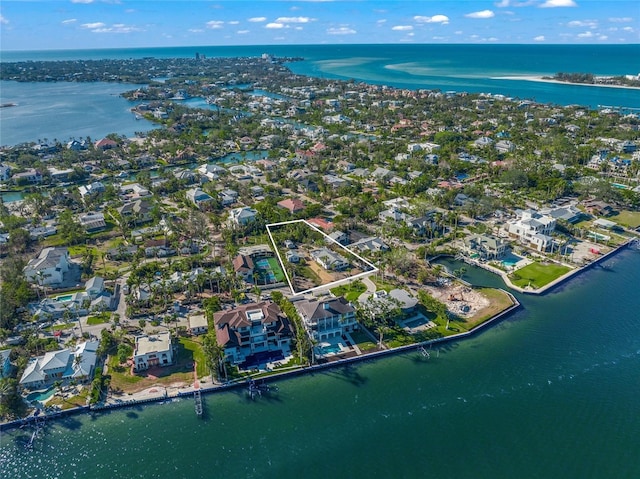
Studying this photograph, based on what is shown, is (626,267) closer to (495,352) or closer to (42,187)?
(495,352)

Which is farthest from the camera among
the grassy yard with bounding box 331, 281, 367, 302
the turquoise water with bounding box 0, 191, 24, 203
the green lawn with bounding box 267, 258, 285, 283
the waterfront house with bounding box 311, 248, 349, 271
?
the turquoise water with bounding box 0, 191, 24, 203

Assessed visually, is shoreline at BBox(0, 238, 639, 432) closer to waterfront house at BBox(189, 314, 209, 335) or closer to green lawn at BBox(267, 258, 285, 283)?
waterfront house at BBox(189, 314, 209, 335)

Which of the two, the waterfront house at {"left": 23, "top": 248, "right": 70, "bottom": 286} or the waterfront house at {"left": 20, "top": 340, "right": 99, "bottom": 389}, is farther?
the waterfront house at {"left": 23, "top": 248, "right": 70, "bottom": 286}

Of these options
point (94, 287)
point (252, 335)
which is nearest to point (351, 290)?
point (252, 335)

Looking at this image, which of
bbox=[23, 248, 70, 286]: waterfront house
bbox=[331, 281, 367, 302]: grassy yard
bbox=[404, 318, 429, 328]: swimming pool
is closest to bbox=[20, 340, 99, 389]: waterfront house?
bbox=[23, 248, 70, 286]: waterfront house

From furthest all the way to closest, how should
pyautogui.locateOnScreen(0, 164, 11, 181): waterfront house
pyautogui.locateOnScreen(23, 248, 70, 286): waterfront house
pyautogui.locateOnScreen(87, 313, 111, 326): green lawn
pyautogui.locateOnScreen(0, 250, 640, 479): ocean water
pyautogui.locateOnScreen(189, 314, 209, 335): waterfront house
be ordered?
pyautogui.locateOnScreen(0, 164, 11, 181): waterfront house < pyautogui.locateOnScreen(23, 248, 70, 286): waterfront house < pyautogui.locateOnScreen(87, 313, 111, 326): green lawn < pyautogui.locateOnScreen(189, 314, 209, 335): waterfront house < pyautogui.locateOnScreen(0, 250, 640, 479): ocean water

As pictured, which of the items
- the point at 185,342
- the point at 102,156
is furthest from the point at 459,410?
the point at 102,156

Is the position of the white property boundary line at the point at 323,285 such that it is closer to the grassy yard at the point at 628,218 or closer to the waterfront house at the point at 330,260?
the waterfront house at the point at 330,260

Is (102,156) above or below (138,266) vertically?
above
